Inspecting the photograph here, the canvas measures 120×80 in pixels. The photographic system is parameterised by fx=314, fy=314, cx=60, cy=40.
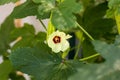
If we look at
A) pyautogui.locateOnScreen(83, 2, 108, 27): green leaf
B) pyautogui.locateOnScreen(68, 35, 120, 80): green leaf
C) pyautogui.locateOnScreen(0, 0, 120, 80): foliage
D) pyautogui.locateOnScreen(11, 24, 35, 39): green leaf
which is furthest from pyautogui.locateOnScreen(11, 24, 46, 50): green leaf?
pyautogui.locateOnScreen(68, 35, 120, 80): green leaf

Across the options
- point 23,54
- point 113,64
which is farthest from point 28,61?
point 113,64

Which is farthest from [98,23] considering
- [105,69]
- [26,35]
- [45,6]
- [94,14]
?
[105,69]

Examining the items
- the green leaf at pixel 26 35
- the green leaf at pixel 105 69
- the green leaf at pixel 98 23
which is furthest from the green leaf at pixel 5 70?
the green leaf at pixel 105 69

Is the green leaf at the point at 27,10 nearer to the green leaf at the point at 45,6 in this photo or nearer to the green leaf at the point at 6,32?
the green leaf at the point at 45,6

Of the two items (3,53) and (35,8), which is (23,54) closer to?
(35,8)

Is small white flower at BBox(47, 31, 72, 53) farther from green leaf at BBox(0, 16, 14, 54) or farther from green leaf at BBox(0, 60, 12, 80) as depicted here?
green leaf at BBox(0, 16, 14, 54)

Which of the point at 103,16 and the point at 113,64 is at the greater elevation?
the point at 113,64
